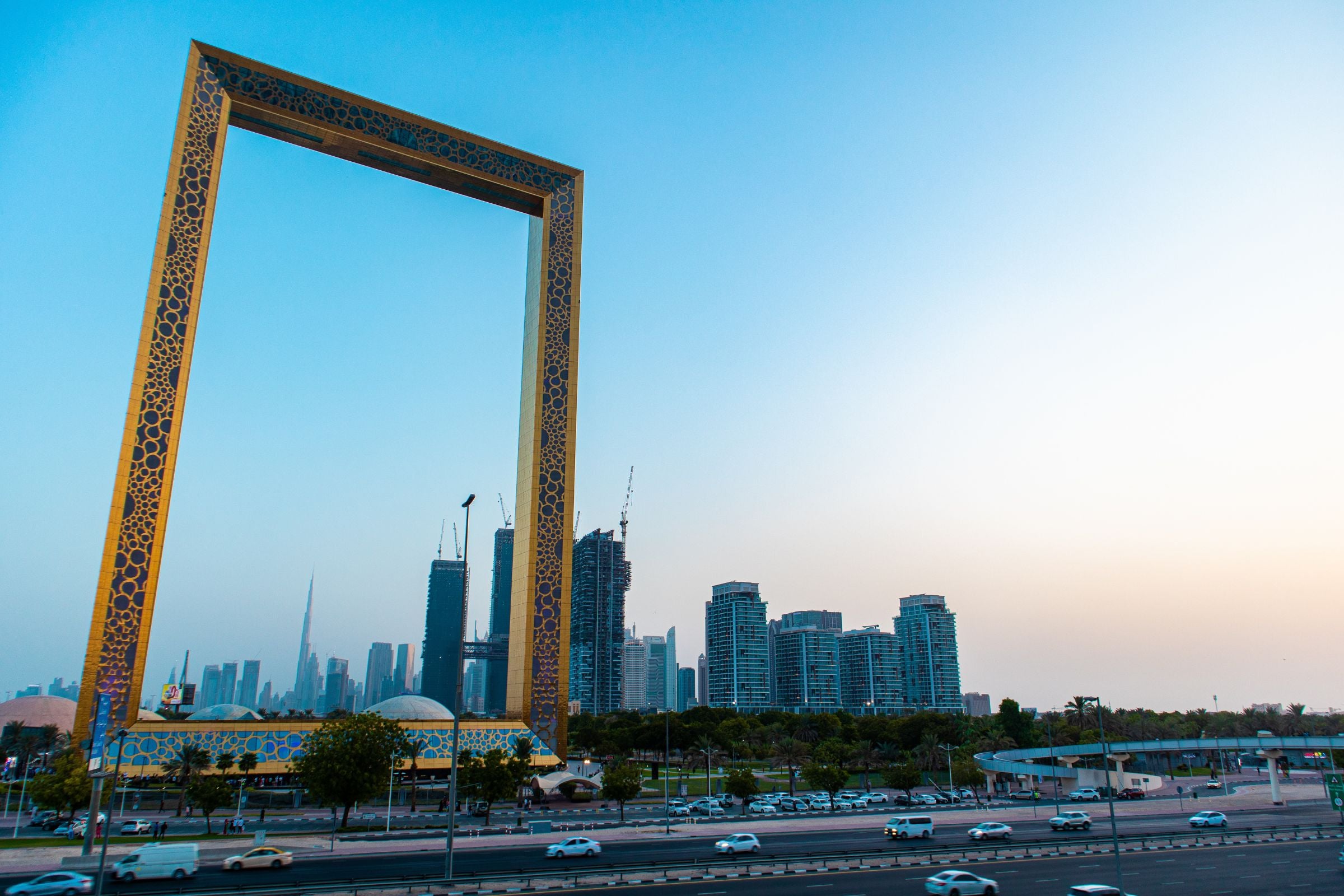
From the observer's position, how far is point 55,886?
32.2 m

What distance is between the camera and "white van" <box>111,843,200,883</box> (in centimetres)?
3662

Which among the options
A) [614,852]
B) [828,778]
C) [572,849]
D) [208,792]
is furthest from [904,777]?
[208,792]

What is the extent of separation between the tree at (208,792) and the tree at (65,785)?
586cm

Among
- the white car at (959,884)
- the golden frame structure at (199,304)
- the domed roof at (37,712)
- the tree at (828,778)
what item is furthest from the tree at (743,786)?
Result: the domed roof at (37,712)

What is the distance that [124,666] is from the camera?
5712 cm

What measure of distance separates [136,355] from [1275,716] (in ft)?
554

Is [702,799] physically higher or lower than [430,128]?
lower

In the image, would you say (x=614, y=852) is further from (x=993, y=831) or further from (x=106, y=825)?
(x=106, y=825)

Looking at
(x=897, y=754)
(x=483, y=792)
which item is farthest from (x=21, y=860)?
(x=897, y=754)

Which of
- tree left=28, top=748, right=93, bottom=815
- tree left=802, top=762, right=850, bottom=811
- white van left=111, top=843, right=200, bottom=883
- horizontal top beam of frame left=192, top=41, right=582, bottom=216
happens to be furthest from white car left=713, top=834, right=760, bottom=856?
horizontal top beam of frame left=192, top=41, right=582, bottom=216

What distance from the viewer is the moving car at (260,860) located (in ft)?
132

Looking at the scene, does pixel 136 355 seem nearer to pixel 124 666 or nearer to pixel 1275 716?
pixel 124 666

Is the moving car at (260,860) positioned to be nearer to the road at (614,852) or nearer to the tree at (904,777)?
the road at (614,852)

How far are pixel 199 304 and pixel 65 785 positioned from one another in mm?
34661
